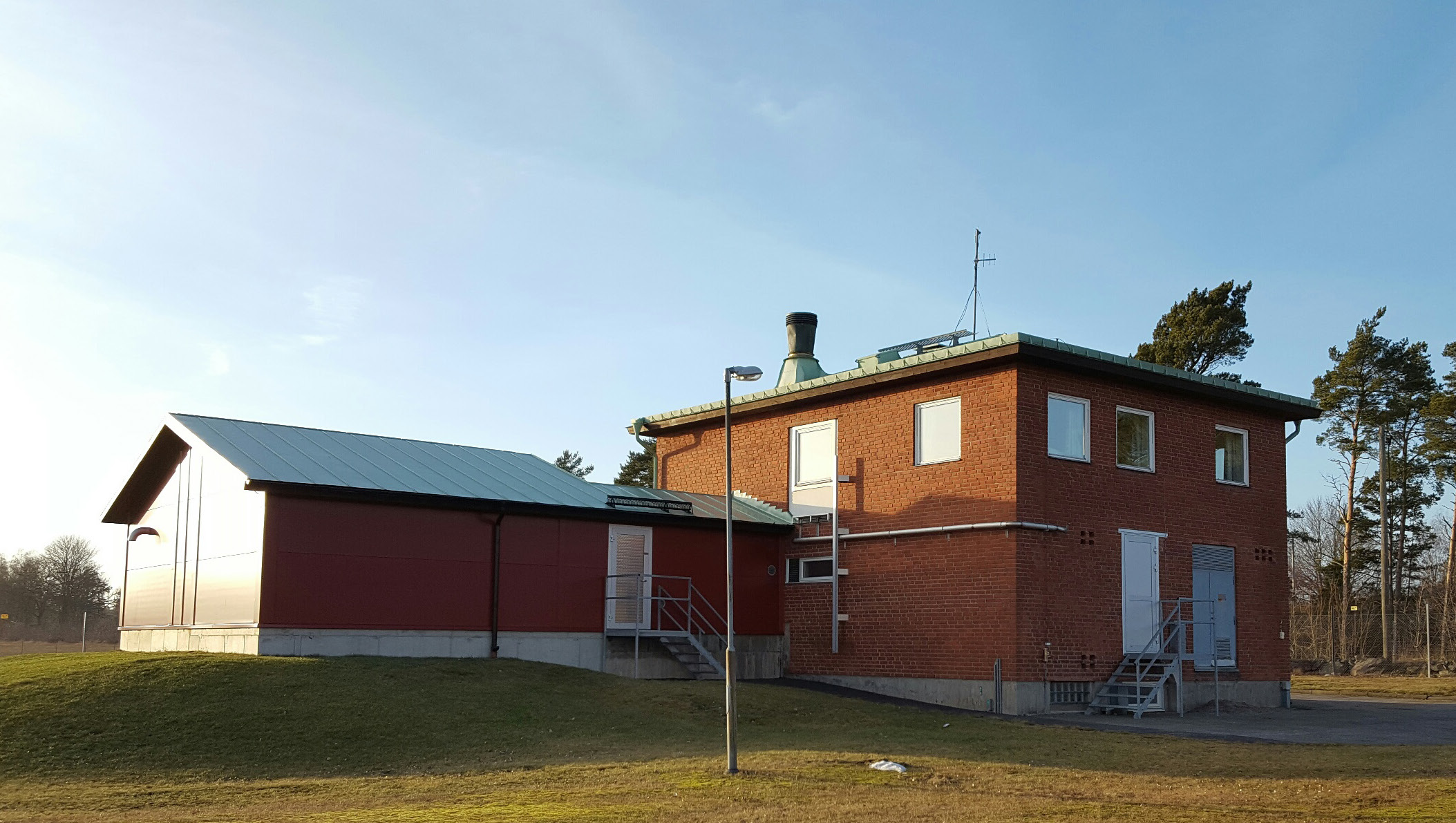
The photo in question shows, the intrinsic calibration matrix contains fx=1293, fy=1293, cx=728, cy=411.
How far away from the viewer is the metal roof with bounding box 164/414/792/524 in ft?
71.4

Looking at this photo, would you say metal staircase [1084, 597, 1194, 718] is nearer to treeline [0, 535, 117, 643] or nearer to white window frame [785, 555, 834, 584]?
white window frame [785, 555, 834, 584]

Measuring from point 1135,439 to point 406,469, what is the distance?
529 inches

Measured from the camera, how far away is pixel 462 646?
2214cm

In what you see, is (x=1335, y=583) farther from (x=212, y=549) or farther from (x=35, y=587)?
(x=35, y=587)

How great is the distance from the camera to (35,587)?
7831 cm

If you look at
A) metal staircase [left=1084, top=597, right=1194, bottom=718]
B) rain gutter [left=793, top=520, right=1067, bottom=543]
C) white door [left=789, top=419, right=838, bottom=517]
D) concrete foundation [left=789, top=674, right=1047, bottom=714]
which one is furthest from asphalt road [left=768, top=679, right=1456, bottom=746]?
white door [left=789, top=419, right=838, bottom=517]

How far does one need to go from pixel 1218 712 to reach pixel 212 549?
59.2 feet

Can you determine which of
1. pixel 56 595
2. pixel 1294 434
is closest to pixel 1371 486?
pixel 1294 434

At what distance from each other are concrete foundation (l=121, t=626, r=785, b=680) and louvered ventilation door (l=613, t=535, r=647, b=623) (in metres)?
0.54

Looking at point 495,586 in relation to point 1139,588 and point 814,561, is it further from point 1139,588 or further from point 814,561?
point 1139,588

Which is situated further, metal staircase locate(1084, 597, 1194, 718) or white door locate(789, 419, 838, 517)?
white door locate(789, 419, 838, 517)

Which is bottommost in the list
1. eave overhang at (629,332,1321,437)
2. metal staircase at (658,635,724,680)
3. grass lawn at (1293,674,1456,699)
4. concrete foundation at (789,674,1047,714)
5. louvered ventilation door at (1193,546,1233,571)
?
grass lawn at (1293,674,1456,699)

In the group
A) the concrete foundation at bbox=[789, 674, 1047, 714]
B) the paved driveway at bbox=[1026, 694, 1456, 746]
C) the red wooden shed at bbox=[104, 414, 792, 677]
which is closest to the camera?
the paved driveway at bbox=[1026, 694, 1456, 746]

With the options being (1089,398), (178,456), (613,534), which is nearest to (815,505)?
(613,534)
